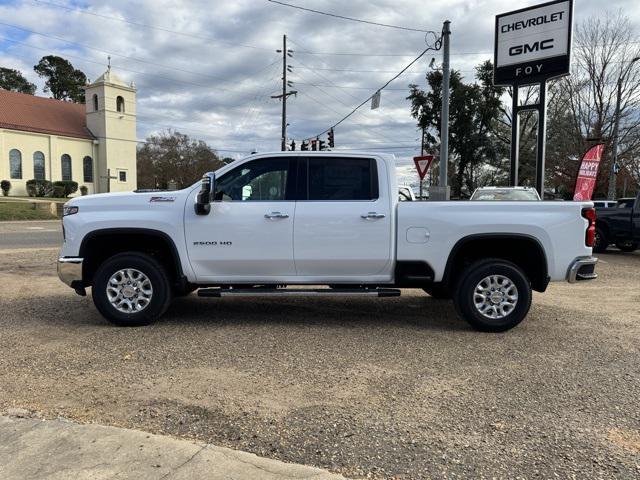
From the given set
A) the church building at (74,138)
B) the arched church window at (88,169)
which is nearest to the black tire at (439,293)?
the church building at (74,138)

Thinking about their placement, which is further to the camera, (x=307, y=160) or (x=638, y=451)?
(x=307, y=160)

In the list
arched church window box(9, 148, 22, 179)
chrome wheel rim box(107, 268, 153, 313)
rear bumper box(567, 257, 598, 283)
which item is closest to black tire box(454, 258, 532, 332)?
rear bumper box(567, 257, 598, 283)

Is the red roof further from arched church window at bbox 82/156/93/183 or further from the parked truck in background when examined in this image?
the parked truck in background

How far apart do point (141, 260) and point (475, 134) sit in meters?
43.1

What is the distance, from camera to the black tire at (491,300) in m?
5.93

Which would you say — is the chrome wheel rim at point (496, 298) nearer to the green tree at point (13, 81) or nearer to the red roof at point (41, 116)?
the red roof at point (41, 116)

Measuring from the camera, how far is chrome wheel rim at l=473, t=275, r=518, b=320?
5977 mm

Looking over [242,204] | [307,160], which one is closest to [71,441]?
[242,204]

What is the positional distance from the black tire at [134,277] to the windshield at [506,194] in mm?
9286

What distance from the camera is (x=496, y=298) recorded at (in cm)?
599

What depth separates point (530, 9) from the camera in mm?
17000

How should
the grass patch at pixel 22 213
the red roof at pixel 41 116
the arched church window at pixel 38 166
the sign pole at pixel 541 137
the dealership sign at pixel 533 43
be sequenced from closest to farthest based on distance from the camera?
the dealership sign at pixel 533 43 < the sign pole at pixel 541 137 < the grass patch at pixel 22 213 < the red roof at pixel 41 116 < the arched church window at pixel 38 166

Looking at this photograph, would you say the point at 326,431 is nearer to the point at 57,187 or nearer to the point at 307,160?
the point at 307,160

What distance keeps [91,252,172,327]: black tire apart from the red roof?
181 ft
